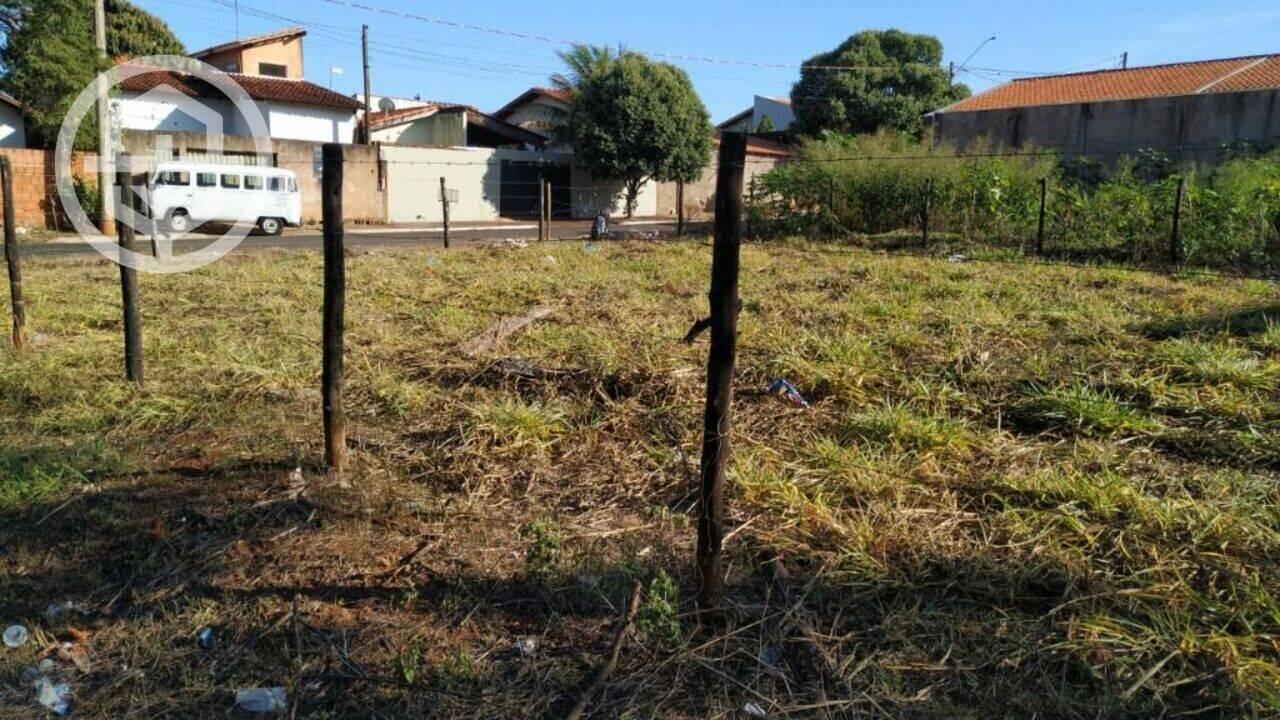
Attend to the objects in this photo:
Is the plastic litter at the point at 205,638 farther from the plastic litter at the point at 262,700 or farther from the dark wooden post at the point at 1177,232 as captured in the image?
the dark wooden post at the point at 1177,232

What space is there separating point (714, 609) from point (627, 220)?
28.0m

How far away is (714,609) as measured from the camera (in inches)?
98.3

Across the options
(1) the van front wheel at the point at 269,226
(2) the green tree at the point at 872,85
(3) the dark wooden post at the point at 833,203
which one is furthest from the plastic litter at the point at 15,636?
(2) the green tree at the point at 872,85

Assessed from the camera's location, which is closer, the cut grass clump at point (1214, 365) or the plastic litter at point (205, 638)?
the plastic litter at point (205, 638)

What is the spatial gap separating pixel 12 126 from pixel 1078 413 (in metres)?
26.8

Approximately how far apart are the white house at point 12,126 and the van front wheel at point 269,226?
25.7 ft

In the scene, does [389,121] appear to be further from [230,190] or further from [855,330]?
[855,330]

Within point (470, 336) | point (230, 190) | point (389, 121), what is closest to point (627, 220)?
point (389, 121)

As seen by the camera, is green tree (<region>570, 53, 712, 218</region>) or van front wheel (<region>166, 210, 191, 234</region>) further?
green tree (<region>570, 53, 712, 218</region>)

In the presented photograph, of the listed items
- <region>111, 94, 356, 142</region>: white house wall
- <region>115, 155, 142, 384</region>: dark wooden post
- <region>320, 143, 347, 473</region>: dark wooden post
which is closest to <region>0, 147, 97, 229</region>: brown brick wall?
<region>111, 94, 356, 142</region>: white house wall

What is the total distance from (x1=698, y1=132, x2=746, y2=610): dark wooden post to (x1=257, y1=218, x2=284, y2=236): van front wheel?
1971cm

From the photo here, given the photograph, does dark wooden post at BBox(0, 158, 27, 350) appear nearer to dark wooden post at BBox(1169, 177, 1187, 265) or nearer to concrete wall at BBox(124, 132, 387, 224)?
dark wooden post at BBox(1169, 177, 1187, 265)

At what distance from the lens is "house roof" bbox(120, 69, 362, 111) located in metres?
25.5

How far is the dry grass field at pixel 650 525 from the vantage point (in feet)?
7.45
